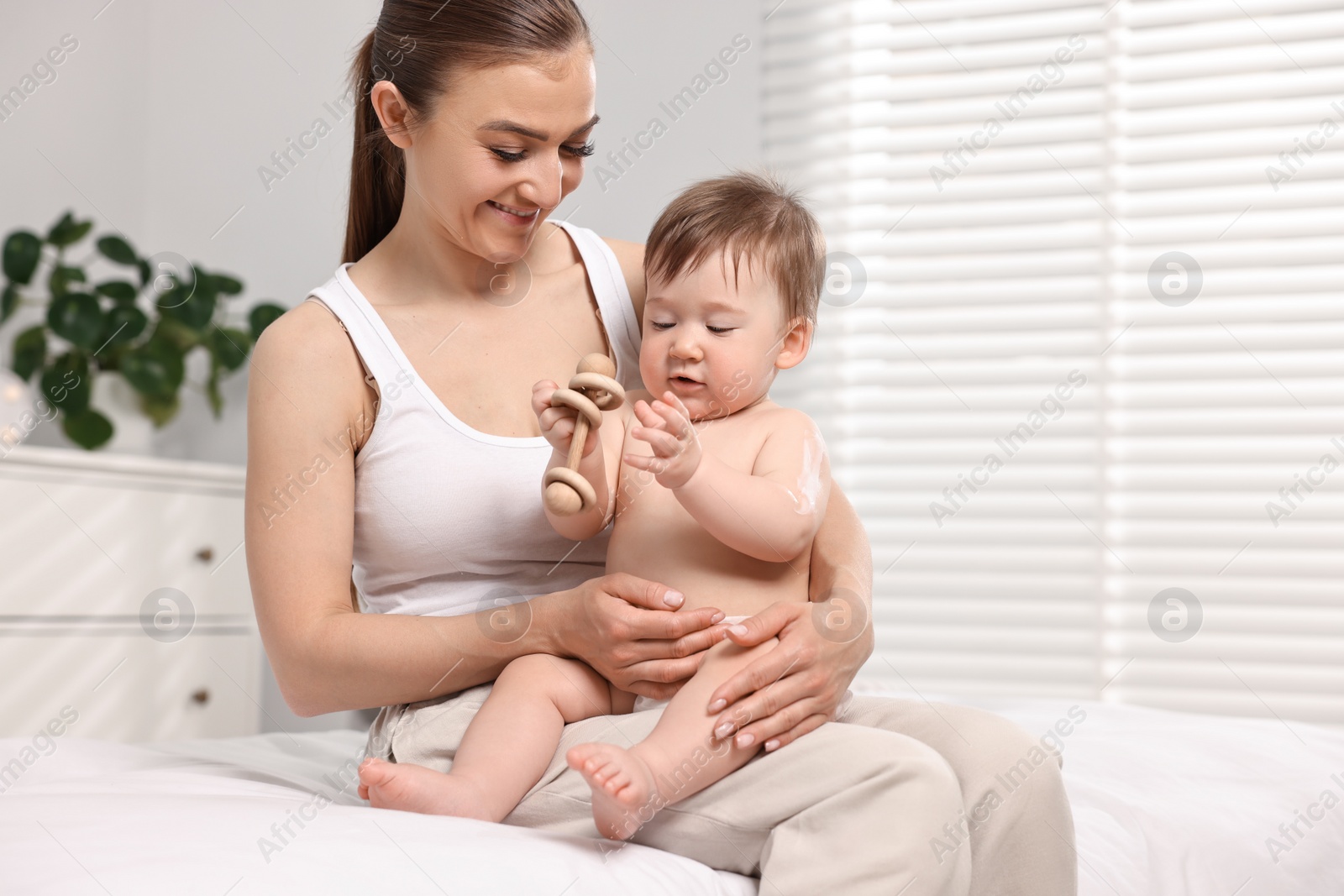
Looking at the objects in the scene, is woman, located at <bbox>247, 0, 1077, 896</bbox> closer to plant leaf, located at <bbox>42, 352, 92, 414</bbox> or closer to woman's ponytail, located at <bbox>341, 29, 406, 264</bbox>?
woman's ponytail, located at <bbox>341, 29, 406, 264</bbox>

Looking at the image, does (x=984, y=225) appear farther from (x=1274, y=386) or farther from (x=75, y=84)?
(x=75, y=84)

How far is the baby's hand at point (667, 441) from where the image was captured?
77 cm

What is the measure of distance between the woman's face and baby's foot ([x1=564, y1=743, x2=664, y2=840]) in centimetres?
50

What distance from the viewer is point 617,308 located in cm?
112

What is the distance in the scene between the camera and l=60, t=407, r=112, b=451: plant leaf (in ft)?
7.32

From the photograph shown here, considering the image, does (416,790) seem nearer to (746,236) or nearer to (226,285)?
(746,236)

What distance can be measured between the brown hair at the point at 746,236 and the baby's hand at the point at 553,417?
0.19 m

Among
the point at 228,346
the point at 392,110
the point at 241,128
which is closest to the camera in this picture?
the point at 392,110

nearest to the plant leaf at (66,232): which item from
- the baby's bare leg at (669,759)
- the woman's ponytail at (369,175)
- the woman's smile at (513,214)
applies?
the woman's ponytail at (369,175)

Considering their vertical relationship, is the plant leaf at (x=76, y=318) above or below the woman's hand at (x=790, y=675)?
above

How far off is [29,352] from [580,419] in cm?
192

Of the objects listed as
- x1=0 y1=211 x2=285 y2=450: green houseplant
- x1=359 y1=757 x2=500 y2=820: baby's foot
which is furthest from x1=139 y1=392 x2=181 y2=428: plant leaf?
x1=359 y1=757 x2=500 y2=820: baby's foot

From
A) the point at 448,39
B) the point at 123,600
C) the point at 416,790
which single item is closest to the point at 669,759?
the point at 416,790

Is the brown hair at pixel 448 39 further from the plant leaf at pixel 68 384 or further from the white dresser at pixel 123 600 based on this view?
the plant leaf at pixel 68 384
